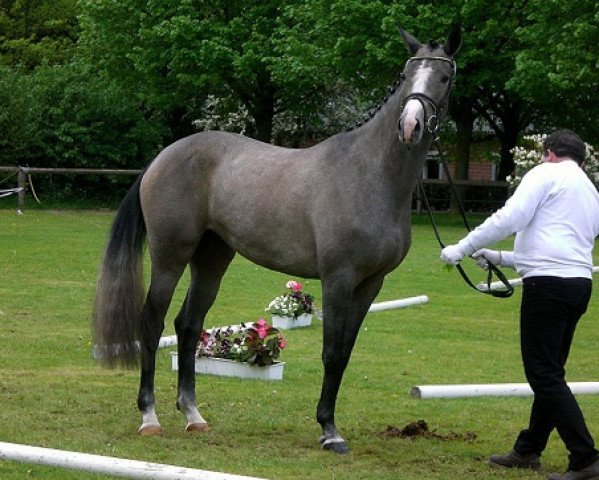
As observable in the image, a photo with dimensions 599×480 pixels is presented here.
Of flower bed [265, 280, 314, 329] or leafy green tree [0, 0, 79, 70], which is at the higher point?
flower bed [265, 280, 314, 329]

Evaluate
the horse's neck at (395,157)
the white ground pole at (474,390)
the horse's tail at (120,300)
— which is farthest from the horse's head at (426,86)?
the white ground pole at (474,390)

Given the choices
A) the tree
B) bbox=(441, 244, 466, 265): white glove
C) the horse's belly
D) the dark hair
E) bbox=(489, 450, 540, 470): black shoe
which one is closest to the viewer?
bbox=(441, 244, 466, 265): white glove

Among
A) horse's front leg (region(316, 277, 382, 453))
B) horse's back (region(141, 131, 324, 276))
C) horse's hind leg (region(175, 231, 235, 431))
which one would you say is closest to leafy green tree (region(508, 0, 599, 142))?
horse's hind leg (region(175, 231, 235, 431))

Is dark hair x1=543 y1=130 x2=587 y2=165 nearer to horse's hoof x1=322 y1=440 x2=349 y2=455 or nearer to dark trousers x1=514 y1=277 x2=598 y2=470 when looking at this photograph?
dark trousers x1=514 y1=277 x2=598 y2=470

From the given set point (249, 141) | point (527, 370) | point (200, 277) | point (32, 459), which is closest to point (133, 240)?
point (200, 277)

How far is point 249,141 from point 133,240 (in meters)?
1.17

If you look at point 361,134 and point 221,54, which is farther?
point 221,54

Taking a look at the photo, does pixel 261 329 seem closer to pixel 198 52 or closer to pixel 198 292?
pixel 198 292

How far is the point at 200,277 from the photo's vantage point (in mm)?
8891

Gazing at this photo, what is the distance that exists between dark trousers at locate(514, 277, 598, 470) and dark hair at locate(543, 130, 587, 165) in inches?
31.2

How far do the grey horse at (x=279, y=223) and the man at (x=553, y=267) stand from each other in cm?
83

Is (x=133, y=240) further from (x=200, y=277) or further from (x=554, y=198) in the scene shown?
(x=554, y=198)

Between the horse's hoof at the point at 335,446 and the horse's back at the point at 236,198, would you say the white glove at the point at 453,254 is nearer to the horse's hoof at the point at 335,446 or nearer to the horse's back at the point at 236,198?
the horse's back at the point at 236,198

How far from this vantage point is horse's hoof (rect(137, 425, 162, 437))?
8.09 m
